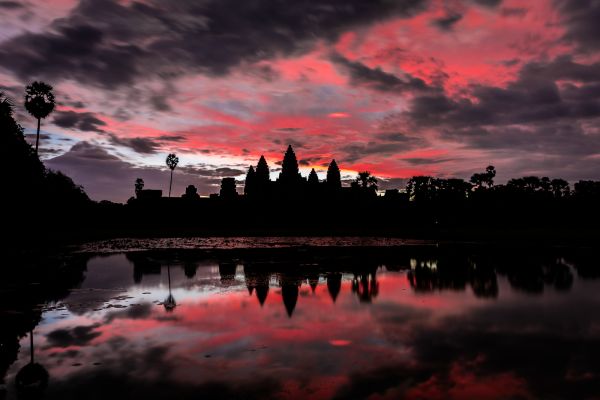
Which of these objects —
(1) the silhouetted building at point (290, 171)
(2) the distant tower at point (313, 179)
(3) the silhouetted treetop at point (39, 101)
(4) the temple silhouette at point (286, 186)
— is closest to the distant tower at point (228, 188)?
(4) the temple silhouette at point (286, 186)

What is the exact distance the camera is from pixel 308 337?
1051 cm

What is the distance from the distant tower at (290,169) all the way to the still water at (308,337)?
124 m

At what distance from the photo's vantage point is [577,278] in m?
20.1

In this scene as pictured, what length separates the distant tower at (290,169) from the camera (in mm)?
144125

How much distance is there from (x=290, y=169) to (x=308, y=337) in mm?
136149

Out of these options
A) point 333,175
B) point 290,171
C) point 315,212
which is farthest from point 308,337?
point 333,175

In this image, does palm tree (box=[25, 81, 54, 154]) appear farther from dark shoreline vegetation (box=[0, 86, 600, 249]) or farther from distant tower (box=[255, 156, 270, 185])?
A: distant tower (box=[255, 156, 270, 185])

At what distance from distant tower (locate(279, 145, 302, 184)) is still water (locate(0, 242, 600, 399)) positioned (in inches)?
4885

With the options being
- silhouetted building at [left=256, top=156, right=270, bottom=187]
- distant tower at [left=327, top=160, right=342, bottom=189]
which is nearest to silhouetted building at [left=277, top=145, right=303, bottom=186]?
silhouetted building at [left=256, top=156, right=270, bottom=187]

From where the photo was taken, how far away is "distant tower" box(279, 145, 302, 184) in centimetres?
14412

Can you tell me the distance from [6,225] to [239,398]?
140 feet

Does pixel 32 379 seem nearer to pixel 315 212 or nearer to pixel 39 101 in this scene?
pixel 39 101

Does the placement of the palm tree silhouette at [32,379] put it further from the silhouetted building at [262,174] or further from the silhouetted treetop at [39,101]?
the silhouetted building at [262,174]

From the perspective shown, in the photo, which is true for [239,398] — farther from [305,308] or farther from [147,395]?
[305,308]
